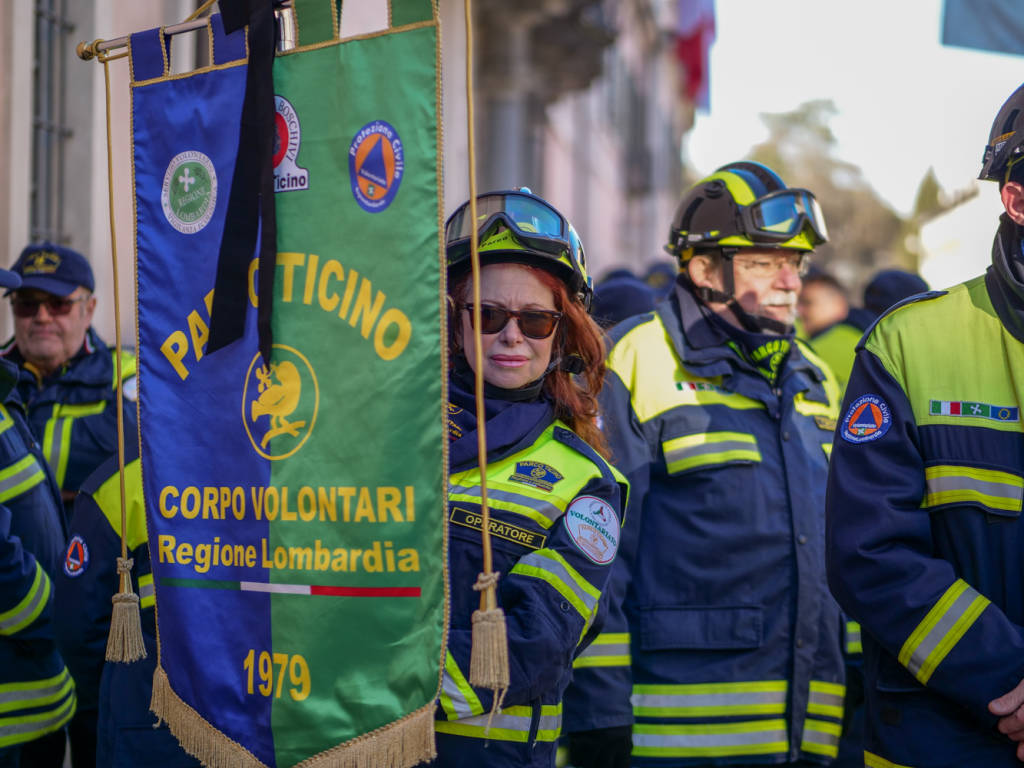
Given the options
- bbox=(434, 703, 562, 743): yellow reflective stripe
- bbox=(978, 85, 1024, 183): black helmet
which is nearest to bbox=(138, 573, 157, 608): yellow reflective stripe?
bbox=(434, 703, 562, 743): yellow reflective stripe

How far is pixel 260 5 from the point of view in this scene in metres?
2.47

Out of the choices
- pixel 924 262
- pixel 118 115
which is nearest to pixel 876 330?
pixel 118 115

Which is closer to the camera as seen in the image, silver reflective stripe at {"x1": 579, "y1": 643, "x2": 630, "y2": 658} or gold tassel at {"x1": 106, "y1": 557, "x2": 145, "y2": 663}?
gold tassel at {"x1": 106, "y1": 557, "x2": 145, "y2": 663}

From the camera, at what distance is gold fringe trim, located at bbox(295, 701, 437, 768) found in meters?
2.24

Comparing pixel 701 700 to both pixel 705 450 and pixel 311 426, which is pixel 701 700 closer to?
pixel 705 450

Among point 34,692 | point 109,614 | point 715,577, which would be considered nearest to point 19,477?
point 109,614

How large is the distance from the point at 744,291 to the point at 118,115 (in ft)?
15.1

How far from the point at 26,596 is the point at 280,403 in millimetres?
1513

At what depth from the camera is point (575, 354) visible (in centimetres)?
308

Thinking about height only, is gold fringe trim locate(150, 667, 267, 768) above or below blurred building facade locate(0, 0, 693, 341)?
below

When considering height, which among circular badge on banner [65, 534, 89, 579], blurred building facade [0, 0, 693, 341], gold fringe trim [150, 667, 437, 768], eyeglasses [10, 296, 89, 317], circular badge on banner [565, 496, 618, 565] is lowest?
gold fringe trim [150, 667, 437, 768]

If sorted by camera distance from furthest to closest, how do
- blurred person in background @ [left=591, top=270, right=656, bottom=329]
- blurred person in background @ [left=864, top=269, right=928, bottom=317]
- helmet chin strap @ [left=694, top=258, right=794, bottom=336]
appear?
blurred person in background @ [left=864, top=269, right=928, bottom=317]
blurred person in background @ [left=591, top=270, right=656, bottom=329]
helmet chin strap @ [left=694, top=258, right=794, bottom=336]

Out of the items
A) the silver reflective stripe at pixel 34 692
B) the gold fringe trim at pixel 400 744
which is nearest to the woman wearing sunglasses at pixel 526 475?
the gold fringe trim at pixel 400 744

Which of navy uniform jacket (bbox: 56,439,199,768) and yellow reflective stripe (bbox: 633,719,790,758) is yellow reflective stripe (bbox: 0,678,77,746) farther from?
yellow reflective stripe (bbox: 633,719,790,758)
